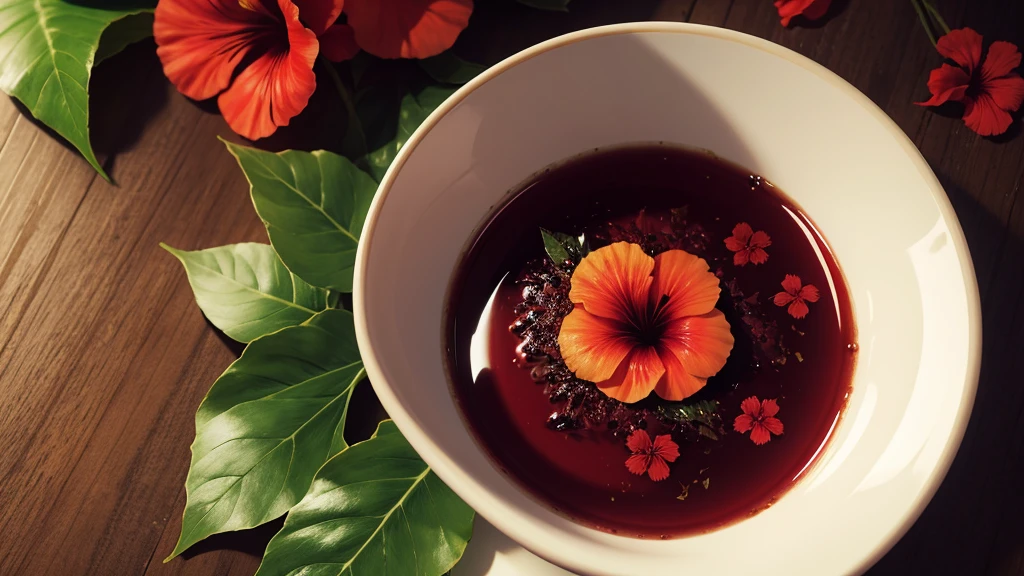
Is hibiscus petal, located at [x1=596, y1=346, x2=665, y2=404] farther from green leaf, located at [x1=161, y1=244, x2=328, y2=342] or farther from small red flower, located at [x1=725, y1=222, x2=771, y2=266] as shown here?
green leaf, located at [x1=161, y1=244, x2=328, y2=342]

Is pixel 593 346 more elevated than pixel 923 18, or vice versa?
pixel 923 18

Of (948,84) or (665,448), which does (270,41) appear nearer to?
(665,448)

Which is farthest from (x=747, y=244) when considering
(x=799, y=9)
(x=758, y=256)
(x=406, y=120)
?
(x=406, y=120)

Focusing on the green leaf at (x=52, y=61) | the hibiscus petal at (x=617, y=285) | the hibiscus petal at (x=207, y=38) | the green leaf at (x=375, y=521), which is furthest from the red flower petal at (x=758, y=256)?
the green leaf at (x=52, y=61)

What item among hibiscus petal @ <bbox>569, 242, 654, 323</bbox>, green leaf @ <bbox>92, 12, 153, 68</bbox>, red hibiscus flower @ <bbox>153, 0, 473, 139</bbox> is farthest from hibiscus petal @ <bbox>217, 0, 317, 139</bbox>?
hibiscus petal @ <bbox>569, 242, 654, 323</bbox>

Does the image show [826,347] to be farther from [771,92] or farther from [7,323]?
[7,323]

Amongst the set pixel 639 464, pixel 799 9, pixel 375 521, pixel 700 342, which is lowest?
pixel 375 521

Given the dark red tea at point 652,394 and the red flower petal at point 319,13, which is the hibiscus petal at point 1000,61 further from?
the red flower petal at point 319,13
